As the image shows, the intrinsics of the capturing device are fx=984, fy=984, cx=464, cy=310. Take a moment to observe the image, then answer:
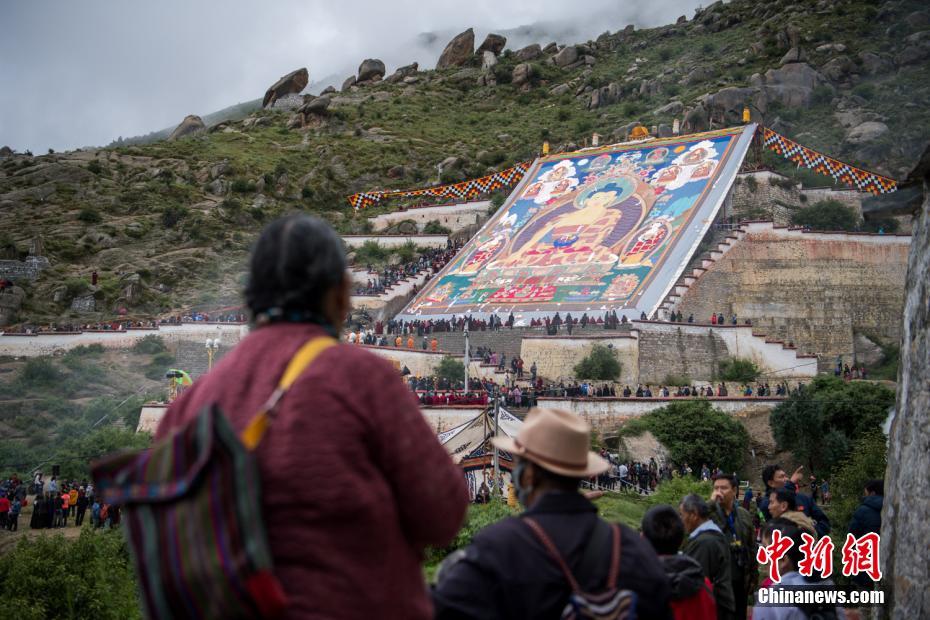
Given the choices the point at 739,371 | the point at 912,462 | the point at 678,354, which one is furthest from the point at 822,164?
the point at 912,462

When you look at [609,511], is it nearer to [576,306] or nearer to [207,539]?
[207,539]

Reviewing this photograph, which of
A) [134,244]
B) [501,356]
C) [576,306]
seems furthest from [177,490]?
[134,244]

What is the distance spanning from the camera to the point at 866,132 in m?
40.0

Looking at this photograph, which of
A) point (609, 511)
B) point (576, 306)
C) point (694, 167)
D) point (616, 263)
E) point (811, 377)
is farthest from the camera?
point (694, 167)

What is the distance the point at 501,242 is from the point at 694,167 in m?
6.27

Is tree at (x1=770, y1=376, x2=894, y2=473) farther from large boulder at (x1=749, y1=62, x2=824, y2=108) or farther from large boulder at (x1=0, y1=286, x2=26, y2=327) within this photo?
large boulder at (x1=749, y1=62, x2=824, y2=108)

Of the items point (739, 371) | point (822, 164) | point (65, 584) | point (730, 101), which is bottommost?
point (65, 584)

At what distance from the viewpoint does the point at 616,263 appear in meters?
25.8

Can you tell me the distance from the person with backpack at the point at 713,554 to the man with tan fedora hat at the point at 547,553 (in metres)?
1.72

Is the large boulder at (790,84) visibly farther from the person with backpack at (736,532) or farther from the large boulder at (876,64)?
the person with backpack at (736,532)

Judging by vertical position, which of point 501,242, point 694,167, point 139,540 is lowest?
point 139,540

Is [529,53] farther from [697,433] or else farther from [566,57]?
[697,433]

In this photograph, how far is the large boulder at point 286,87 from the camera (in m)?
65.1

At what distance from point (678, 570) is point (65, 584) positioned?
732cm
